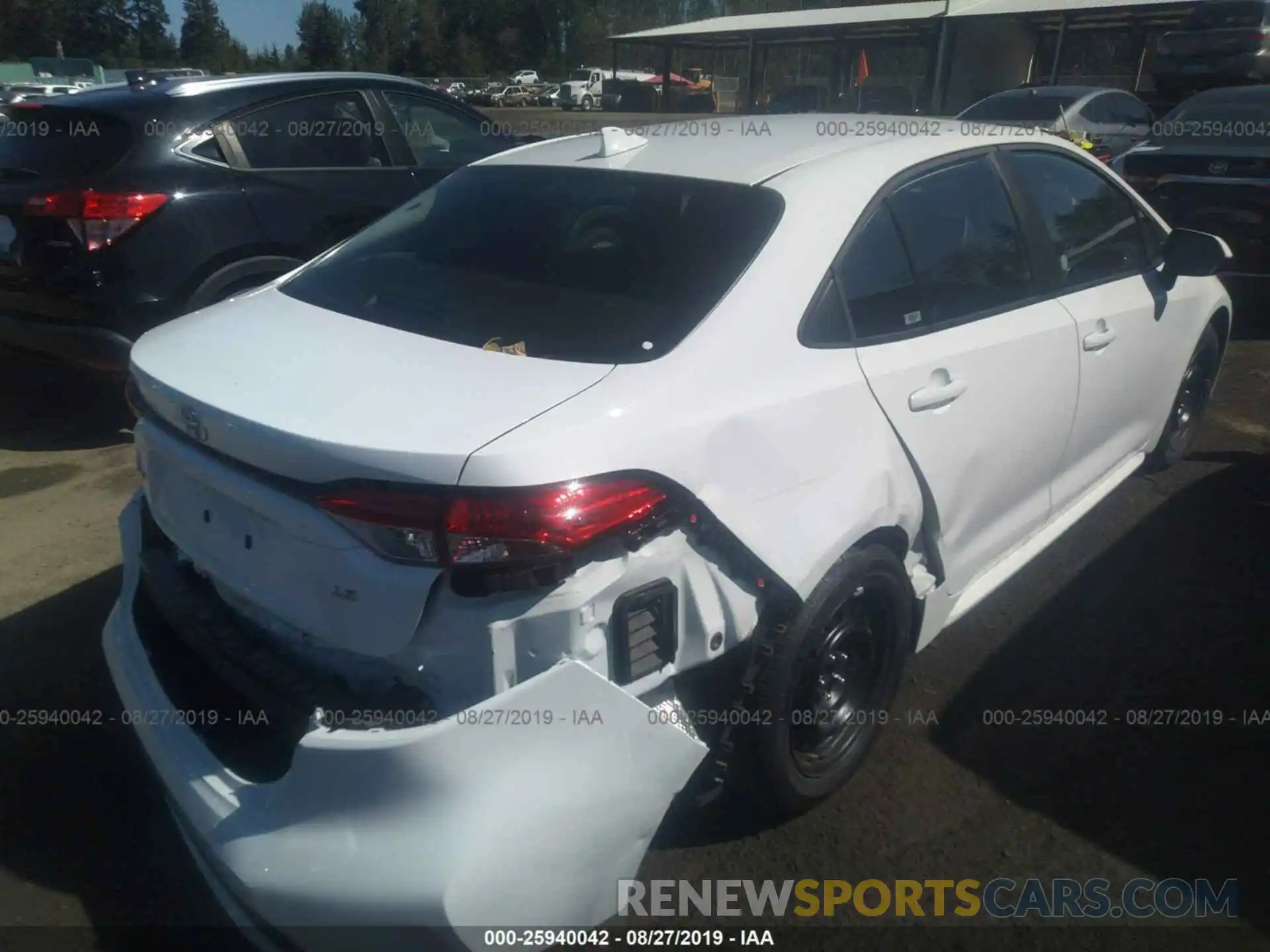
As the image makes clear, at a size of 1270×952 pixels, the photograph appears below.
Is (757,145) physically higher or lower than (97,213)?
higher

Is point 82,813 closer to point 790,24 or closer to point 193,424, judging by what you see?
point 193,424

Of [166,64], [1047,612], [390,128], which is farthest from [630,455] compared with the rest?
[166,64]

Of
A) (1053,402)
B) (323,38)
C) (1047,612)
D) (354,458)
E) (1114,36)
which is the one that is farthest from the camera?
(323,38)

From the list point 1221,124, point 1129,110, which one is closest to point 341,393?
point 1221,124

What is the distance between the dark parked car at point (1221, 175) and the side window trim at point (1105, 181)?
13.2ft

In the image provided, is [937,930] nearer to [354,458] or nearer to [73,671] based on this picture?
[354,458]

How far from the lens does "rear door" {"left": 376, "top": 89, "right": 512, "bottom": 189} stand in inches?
233

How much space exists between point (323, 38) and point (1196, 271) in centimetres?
6789

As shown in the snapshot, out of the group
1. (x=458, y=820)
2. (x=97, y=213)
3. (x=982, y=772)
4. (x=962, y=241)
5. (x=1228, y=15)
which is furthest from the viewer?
(x=1228, y=15)

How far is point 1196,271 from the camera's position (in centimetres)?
387

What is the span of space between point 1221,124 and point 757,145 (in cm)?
749

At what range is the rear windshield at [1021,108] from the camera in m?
13.3

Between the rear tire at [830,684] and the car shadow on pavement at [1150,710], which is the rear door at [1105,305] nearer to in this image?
the car shadow on pavement at [1150,710]

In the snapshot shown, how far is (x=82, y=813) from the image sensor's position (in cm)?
273
